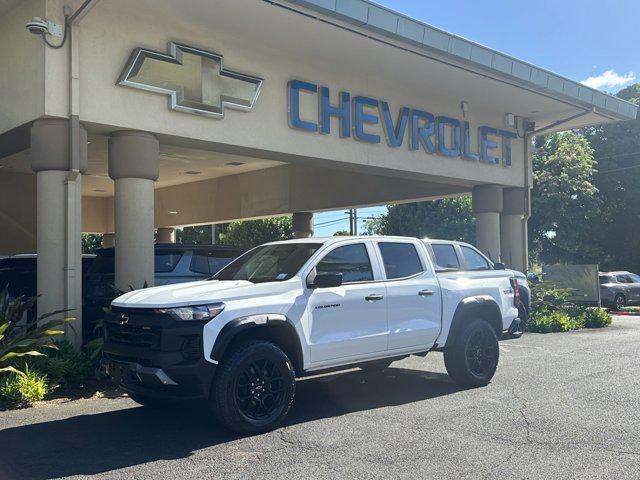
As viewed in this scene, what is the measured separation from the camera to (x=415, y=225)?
1412 inches

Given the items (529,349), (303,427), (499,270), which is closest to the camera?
(303,427)

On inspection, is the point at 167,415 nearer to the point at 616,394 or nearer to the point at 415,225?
the point at 616,394

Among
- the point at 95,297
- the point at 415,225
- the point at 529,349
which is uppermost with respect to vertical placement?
the point at 415,225

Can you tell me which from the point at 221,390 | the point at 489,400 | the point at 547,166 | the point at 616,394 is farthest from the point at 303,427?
the point at 547,166

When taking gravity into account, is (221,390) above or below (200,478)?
above

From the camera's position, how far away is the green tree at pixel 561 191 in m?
26.9

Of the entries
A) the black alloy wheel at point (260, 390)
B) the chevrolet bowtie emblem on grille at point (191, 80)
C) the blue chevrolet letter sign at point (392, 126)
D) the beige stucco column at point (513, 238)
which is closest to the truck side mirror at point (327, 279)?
the black alloy wheel at point (260, 390)

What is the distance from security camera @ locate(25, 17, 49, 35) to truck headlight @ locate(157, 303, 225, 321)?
16.1ft

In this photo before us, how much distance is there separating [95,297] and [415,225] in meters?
26.8

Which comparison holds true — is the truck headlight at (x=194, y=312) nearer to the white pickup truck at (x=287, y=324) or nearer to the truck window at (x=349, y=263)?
the white pickup truck at (x=287, y=324)

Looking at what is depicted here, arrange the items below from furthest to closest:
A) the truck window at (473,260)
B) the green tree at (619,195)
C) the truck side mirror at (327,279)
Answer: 1. the green tree at (619,195)
2. the truck window at (473,260)
3. the truck side mirror at (327,279)

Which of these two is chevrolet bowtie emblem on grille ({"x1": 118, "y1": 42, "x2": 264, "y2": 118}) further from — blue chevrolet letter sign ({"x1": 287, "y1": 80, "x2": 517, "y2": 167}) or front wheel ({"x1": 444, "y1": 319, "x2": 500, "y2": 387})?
front wheel ({"x1": 444, "y1": 319, "x2": 500, "y2": 387})

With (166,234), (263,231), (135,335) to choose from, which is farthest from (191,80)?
(263,231)

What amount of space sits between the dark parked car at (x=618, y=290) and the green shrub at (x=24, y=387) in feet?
68.4
